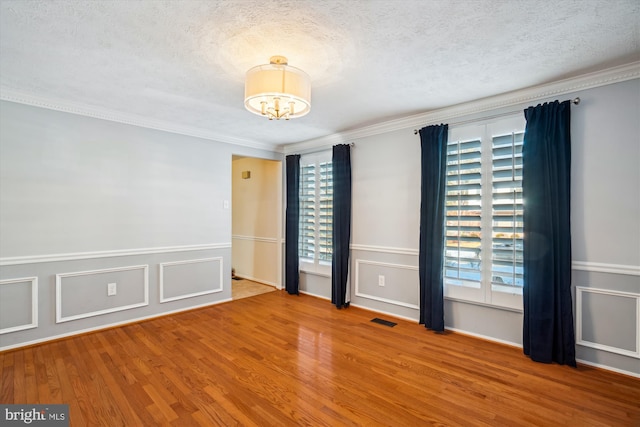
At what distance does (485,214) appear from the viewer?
313cm

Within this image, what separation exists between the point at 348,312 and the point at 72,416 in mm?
2958

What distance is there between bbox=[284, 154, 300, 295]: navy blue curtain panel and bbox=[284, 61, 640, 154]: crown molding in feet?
2.78

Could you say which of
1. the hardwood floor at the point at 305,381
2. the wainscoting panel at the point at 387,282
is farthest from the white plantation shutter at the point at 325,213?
the hardwood floor at the point at 305,381

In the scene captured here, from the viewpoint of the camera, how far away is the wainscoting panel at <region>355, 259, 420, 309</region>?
12.4ft

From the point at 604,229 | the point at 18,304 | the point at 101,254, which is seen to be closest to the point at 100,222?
the point at 101,254

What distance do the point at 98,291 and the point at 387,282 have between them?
11.4ft

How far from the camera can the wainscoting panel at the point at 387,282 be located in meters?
3.77

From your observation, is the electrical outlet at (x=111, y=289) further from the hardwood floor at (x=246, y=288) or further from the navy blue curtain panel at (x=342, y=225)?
the navy blue curtain panel at (x=342, y=225)

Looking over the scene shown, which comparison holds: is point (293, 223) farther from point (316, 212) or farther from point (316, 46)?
point (316, 46)

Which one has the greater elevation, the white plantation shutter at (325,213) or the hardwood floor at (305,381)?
the white plantation shutter at (325,213)

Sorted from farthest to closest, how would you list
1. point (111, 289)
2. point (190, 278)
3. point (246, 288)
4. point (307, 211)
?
point (246, 288) → point (307, 211) → point (190, 278) → point (111, 289)

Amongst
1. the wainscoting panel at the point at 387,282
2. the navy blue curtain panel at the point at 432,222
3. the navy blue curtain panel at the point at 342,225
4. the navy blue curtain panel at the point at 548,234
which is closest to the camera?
the navy blue curtain panel at the point at 548,234

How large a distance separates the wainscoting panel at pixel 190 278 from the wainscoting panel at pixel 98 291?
0.23 metres

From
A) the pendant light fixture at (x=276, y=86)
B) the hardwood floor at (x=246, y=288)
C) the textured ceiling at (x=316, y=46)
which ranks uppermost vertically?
the textured ceiling at (x=316, y=46)
